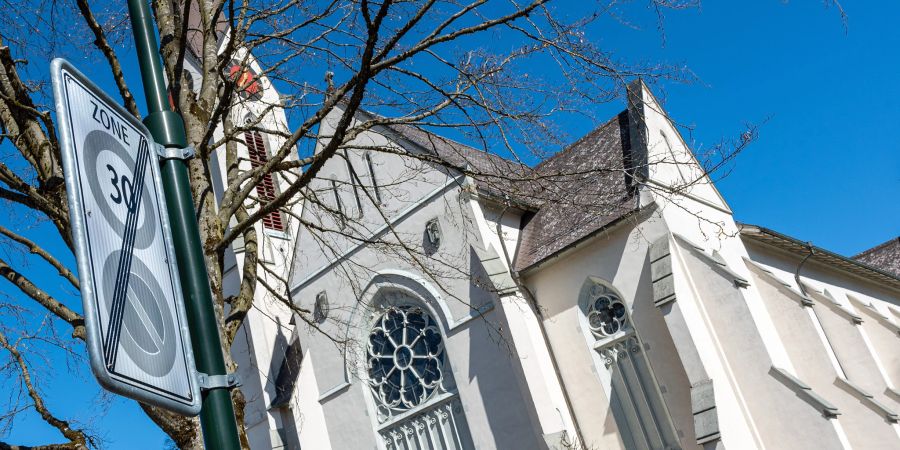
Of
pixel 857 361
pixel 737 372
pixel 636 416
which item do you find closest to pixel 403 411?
pixel 636 416

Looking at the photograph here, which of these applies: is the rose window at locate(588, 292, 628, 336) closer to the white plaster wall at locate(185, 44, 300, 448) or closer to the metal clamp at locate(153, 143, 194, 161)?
the white plaster wall at locate(185, 44, 300, 448)

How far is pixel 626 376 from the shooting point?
16.5m

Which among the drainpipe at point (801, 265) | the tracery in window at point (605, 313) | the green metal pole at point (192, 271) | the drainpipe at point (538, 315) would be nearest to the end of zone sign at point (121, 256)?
the green metal pole at point (192, 271)

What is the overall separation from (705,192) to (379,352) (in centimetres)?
853

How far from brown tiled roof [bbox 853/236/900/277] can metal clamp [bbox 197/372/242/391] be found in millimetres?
39761

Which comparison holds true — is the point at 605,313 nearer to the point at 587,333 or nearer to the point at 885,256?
the point at 587,333

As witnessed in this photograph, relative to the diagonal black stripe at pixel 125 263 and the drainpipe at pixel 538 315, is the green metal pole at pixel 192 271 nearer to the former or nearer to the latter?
the diagonal black stripe at pixel 125 263

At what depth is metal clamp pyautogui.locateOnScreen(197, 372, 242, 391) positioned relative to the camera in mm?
2946

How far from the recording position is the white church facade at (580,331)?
49.1 feet

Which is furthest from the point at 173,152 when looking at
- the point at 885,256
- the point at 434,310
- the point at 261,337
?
the point at 885,256

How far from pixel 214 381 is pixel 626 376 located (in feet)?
47.3

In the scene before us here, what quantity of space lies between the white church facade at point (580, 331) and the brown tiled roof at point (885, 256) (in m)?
18.4

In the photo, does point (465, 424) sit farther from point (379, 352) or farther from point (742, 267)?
point (742, 267)

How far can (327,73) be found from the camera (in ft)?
30.1
